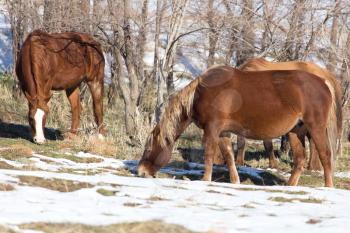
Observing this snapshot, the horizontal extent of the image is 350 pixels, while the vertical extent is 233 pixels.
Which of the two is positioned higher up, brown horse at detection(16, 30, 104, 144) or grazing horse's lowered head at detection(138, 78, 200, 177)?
brown horse at detection(16, 30, 104, 144)

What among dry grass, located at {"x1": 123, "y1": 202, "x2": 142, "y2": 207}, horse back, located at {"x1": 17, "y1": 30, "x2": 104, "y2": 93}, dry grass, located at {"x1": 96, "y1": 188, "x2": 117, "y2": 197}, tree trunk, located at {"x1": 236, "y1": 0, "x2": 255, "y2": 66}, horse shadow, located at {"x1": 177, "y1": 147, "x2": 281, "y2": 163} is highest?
tree trunk, located at {"x1": 236, "y1": 0, "x2": 255, "y2": 66}

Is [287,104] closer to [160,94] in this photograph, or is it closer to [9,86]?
[160,94]

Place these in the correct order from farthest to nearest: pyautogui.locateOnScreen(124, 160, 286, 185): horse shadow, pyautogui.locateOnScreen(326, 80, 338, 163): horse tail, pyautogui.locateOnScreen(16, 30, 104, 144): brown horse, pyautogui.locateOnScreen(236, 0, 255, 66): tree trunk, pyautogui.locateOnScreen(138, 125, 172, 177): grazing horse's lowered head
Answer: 1. pyautogui.locateOnScreen(236, 0, 255, 66): tree trunk
2. pyautogui.locateOnScreen(16, 30, 104, 144): brown horse
3. pyautogui.locateOnScreen(124, 160, 286, 185): horse shadow
4. pyautogui.locateOnScreen(326, 80, 338, 163): horse tail
5. pyautogui.locateOnScreen(138, 125, 172, 177): grazing horse's lowered head

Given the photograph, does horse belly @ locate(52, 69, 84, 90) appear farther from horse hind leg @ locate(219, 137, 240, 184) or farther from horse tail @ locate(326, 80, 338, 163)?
horse tail @ locate(326, 80, 338, 163)

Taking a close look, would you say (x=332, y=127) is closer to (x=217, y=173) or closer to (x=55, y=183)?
(x=217, y=173)

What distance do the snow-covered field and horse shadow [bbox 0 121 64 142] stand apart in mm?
6294

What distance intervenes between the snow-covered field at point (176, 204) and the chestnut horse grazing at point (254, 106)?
1.54m

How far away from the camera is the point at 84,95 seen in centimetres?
1788

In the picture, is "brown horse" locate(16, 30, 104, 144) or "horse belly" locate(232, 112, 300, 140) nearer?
"horse belly" locate(232, 112, 300, 140)

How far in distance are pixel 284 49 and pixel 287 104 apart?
5046 mm

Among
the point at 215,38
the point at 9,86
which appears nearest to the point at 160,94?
the point at 215,38

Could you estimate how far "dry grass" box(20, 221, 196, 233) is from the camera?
179 inches

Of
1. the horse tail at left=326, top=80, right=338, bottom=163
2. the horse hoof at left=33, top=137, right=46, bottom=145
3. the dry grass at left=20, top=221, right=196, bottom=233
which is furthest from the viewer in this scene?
the horse hoof at left=33, top=137, right=46, bottom=145

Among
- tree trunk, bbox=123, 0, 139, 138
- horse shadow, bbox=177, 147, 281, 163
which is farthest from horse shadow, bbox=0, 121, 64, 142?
horse shadow, bbox=177, 147, 281, 163
